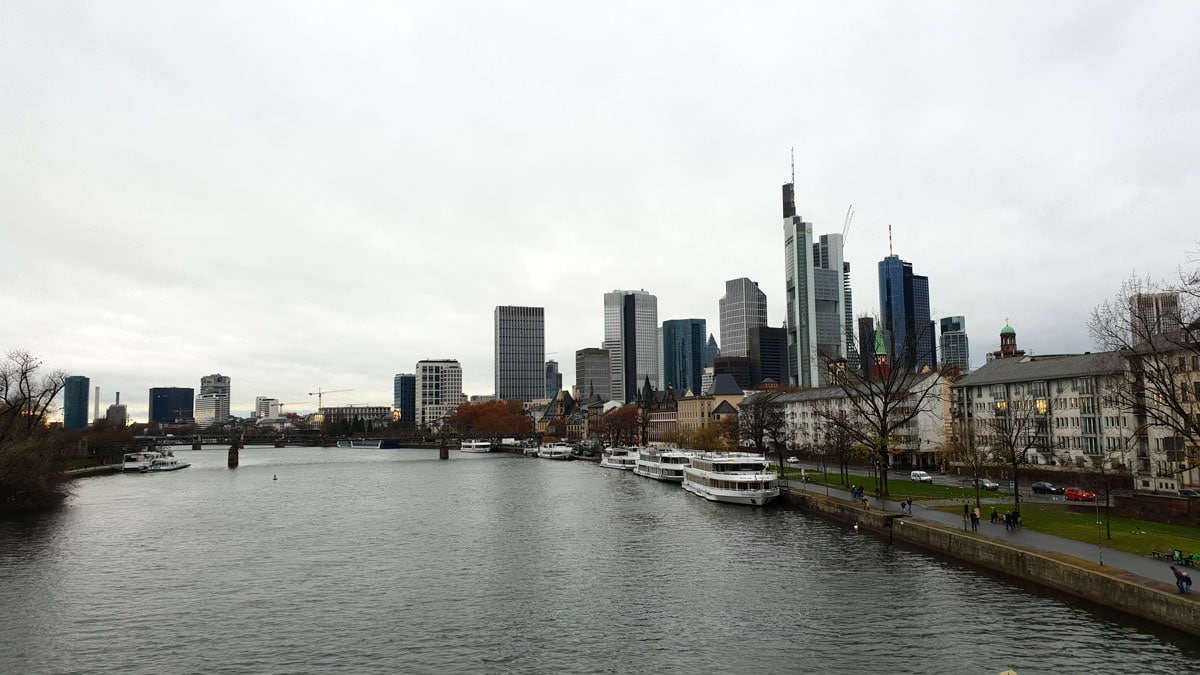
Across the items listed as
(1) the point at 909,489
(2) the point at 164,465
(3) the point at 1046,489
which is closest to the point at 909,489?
(1) the point at 909,489

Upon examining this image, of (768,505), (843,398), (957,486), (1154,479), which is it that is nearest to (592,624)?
(768,505)

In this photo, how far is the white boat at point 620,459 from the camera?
169875 millimetres

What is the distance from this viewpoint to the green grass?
3034 inches

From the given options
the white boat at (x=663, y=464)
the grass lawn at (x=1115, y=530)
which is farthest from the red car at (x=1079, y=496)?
the white boat at (x=663, y=464)

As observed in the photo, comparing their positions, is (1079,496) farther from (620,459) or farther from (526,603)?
(620,459)

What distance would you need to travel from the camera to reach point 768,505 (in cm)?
9131

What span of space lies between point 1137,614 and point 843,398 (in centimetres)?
11276

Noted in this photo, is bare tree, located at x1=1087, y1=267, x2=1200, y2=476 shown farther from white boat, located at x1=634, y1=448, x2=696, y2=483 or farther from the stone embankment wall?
white boat, located at x1=634, y1=448, x2=696, y2=483

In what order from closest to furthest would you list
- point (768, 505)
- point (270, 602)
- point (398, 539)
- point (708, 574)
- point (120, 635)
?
point (120, 635) < point (270, 602) < point (708, 574) < point (398, 539) < point (768, 505)

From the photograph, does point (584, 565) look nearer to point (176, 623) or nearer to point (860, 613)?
point (860, 613)

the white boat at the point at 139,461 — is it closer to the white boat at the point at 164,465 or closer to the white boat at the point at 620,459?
the white boat at the point at 164,465

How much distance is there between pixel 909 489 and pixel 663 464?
58257mm

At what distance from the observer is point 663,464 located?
13912cm

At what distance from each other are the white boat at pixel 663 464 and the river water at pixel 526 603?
5265 cm
